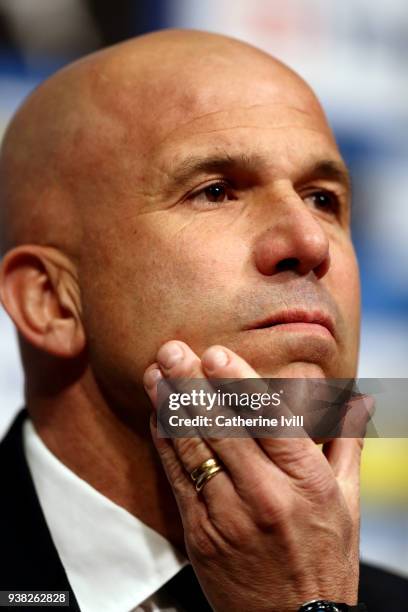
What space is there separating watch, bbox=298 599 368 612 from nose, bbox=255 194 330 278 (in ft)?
1.80

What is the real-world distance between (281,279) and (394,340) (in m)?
1.42

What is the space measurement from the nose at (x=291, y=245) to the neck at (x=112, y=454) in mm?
394

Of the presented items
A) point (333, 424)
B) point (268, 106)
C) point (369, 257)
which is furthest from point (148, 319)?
point (369, 257)

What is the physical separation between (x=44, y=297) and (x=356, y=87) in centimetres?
157

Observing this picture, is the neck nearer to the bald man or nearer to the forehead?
the bald man

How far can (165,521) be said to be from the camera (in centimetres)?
162

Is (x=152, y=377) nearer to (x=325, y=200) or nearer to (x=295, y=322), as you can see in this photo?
(x=295, y=322)

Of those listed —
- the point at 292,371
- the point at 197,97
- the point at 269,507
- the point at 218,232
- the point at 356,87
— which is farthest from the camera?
the point at 356,87

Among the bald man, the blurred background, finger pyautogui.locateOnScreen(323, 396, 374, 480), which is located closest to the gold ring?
Answer: the bald man

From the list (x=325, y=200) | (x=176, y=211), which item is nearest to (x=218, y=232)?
(x=176, y=211)

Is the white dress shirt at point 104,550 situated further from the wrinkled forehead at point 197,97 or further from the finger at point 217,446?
the wrinkled forehead at point 197,97

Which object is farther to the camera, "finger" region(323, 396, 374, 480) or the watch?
"finger" region(323, 396, 374, 480)

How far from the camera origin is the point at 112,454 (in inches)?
65.6

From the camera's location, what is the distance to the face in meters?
1.42
